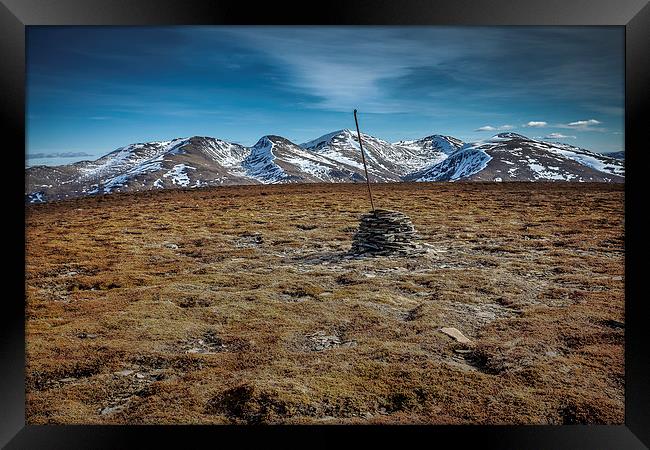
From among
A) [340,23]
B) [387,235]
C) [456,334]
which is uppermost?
[340,23]

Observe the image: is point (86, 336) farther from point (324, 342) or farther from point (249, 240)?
point (249, 240)

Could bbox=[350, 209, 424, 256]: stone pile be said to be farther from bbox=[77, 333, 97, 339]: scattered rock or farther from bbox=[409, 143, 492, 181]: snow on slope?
bbox=[409, 143, 492, 181]: snow on slope

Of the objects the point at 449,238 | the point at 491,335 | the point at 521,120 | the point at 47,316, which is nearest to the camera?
the point at 491,335

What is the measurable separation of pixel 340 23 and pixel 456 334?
504cm

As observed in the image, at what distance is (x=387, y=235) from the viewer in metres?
12.5

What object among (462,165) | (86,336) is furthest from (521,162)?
(86,336)

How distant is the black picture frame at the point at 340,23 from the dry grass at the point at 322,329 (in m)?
0.50

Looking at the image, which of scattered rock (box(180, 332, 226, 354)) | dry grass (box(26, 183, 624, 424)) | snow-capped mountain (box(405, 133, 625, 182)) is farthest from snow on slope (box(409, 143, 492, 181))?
scattered rock (box(180, 332, 226, 354))

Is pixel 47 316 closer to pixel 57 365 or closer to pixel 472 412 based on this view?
pixel 57 365

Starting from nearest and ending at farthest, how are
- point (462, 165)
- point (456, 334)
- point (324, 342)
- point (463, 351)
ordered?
point (463, 351) < point (324, 342) < point (456, 334) < point (462, 165)

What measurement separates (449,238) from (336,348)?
10.5 metres

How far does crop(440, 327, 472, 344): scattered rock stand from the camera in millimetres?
6608

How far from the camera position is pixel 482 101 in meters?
57.3
